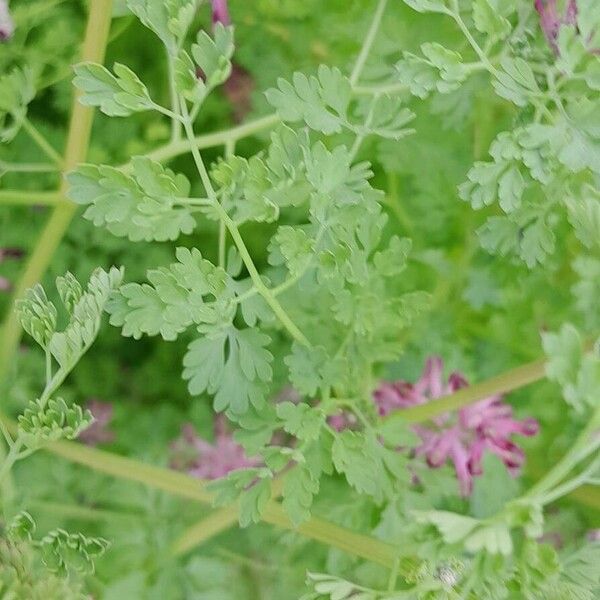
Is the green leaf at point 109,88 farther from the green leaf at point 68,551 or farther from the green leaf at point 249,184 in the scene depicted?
the green leaf at point 68,551

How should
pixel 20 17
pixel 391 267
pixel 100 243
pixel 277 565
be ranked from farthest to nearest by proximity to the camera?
1. pixel 100 243
2. pixel 277 565
3. pixel 20 17
4. pixel 391 267

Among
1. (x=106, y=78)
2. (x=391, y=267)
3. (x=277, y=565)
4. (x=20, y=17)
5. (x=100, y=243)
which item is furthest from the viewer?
(x=100, y=243)

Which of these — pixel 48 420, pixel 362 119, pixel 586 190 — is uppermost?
pixel 586 190

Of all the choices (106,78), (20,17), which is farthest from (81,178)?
(20,17)

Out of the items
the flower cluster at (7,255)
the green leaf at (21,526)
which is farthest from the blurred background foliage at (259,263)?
the green leaf at (21,526)

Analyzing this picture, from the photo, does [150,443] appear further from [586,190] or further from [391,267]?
[586,190]

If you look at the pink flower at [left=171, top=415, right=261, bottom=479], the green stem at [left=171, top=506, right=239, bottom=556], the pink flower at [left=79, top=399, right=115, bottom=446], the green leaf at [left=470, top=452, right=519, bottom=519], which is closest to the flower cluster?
the pink flower at [left=79, top=399, right=115, bottom=446]

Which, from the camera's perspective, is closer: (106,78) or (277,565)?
(106,78)

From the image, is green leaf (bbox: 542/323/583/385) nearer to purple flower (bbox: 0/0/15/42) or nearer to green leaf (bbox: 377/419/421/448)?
green leaf (bbox: 377/419/421/448)
